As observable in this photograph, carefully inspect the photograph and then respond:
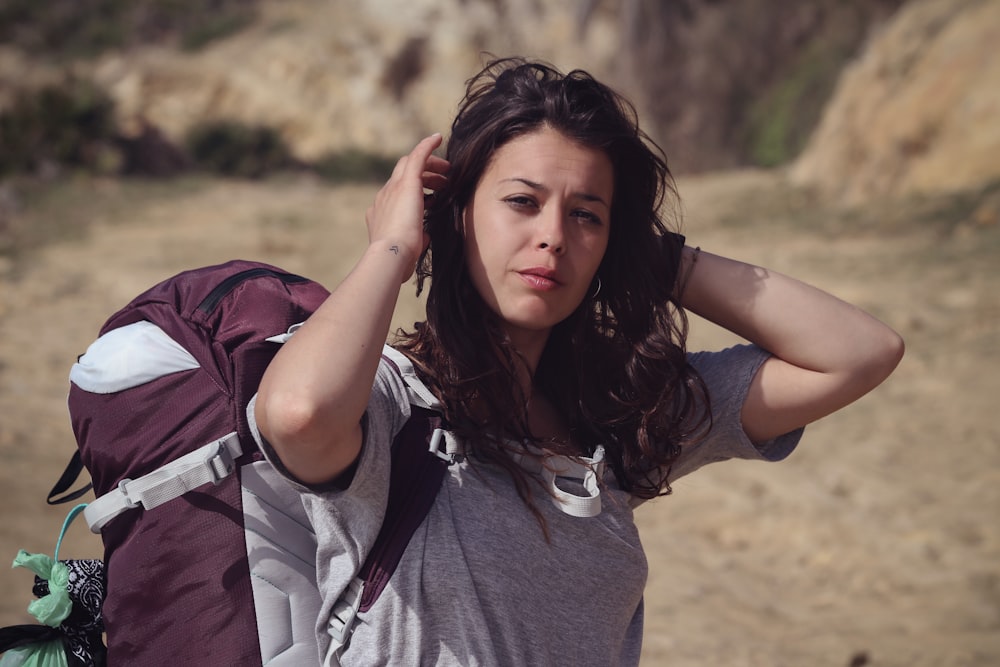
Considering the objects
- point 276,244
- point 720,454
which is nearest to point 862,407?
point 720,454

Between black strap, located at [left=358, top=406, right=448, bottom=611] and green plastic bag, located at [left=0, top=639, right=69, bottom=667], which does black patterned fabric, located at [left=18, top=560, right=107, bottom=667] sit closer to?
green plastic bag, located at [left=0, top=639, right=69, bottom=667]

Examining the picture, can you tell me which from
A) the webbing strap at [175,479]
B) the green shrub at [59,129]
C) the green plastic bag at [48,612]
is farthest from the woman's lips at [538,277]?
the green shrub at [59,129]

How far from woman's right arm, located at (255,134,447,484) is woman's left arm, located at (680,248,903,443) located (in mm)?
602

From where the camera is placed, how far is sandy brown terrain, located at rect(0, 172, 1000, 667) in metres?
3.78

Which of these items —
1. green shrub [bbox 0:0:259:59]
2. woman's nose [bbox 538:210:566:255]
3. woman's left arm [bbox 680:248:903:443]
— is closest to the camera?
woman's nose [bbox 538:210:566:255]

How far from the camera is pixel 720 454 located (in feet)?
5.45

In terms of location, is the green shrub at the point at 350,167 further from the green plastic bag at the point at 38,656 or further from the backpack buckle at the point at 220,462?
the backpack buckle at the point at 220,462

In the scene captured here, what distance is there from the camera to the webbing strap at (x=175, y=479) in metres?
1.37

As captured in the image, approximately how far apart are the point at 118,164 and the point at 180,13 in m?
7.38

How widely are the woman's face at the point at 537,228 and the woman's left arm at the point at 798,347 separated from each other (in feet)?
0.89

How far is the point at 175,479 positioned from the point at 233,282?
1.16 ft

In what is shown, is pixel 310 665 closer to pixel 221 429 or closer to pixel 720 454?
pixel 221 429

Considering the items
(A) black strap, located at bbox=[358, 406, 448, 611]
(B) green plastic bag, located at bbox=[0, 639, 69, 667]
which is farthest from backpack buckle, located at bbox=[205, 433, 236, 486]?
(B) green plastic bag, located at bbox=[0, 639, 69, 667]

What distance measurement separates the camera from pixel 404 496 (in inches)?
52.1
